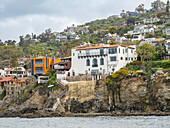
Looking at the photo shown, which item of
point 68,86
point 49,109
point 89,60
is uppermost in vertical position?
point 89,60

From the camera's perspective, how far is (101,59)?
99688 mm

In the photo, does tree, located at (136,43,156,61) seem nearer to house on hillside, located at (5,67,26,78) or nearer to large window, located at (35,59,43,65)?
large window, located at (35,59,43,65)

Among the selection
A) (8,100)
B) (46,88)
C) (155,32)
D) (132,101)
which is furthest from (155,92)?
(155,32)

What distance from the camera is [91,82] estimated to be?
90.5 meters

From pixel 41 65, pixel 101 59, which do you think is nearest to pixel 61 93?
pixel 101 59

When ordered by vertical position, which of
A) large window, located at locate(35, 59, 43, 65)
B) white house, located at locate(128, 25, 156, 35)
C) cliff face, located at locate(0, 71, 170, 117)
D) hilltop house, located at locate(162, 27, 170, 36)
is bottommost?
cliff face, located at locate(0, 71, 170, 117)

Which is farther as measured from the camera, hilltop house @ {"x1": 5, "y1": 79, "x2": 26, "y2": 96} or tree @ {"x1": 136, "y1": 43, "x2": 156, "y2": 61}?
hilltop house @ {"x1": 5, "y1": 79, "x2": 26, "y2": 96}

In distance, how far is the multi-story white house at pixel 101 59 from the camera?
98.1 m

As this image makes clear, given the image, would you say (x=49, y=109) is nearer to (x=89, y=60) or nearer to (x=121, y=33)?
(x=89, y=60)

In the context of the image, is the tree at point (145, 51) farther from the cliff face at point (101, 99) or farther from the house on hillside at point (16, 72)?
the house on hillside at point (16, 72)

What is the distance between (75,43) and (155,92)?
79677mm

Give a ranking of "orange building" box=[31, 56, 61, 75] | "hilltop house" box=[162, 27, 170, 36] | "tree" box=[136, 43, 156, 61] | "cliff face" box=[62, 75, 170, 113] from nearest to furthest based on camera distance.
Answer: "cliff face" box=[62, 75, 170, 113]
"tree" box=[136, 43, 156, 61]
"orange building" box=[31, 56, 61, 75]
"hilltop house" box=[162, 27, 170, 36]

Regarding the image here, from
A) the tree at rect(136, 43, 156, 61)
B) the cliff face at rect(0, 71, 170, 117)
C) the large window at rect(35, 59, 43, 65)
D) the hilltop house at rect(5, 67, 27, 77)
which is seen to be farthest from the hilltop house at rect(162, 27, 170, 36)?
the cliff face at rect(0, 71, 170, 117)

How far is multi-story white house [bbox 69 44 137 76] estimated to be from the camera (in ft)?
322
